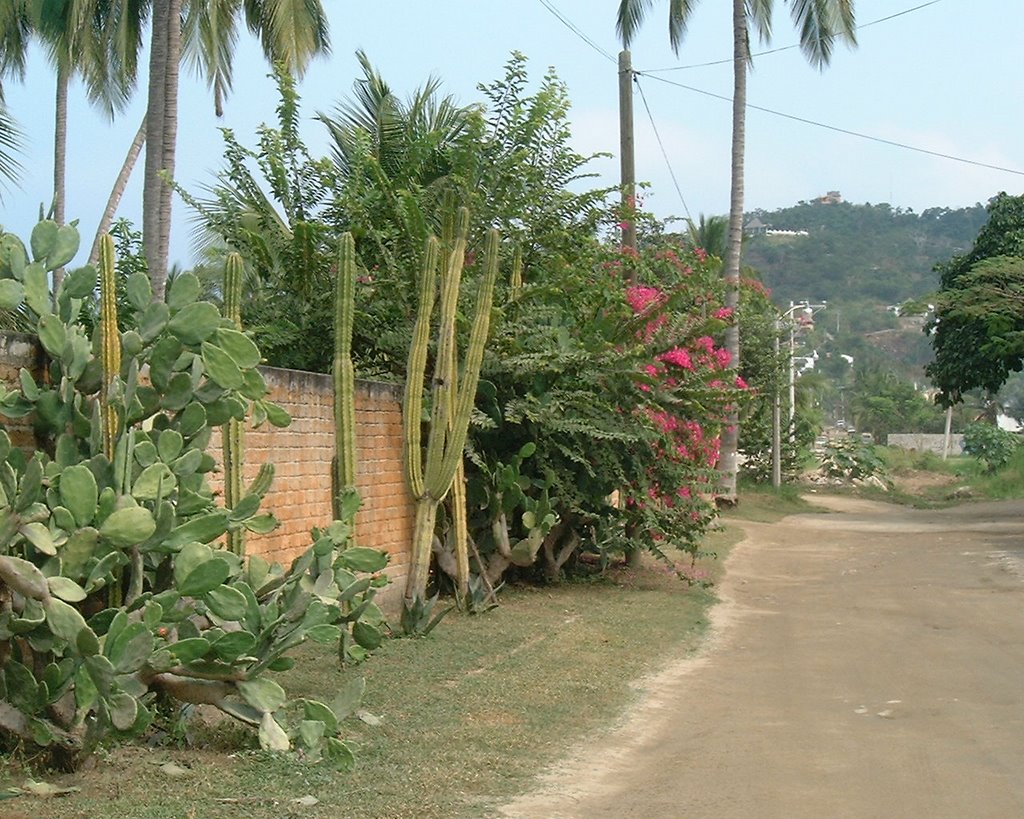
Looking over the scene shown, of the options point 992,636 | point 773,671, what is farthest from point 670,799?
point 992,636

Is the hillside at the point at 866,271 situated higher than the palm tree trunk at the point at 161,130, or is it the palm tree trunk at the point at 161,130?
the hillside at the point at 866,271

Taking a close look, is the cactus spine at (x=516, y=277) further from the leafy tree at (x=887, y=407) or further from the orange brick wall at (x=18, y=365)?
the leafy tree at (x=887, y=407)

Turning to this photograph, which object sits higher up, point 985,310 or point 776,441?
point 985,310

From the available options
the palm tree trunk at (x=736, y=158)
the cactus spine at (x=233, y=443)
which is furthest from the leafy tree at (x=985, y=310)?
the cactus spine at (x=233, y=443)

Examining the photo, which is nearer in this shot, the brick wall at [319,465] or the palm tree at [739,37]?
the brick wall at [319,465]

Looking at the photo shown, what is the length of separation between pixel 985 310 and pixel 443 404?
58.0 feet

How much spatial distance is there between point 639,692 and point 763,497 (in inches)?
1004

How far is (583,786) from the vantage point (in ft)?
21.3

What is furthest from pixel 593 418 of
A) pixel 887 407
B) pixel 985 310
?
pixel 887 407

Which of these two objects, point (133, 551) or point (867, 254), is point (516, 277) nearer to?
point (133, 551)

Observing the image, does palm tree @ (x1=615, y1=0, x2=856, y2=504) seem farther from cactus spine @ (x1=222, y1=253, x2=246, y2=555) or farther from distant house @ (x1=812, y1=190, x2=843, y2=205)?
distant house @ (x1=812, y1=190, x2=843, y2=205)

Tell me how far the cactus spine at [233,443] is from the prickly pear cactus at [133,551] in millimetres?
1019

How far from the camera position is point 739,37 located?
2716 centimetres

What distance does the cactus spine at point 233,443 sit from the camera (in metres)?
8.00
